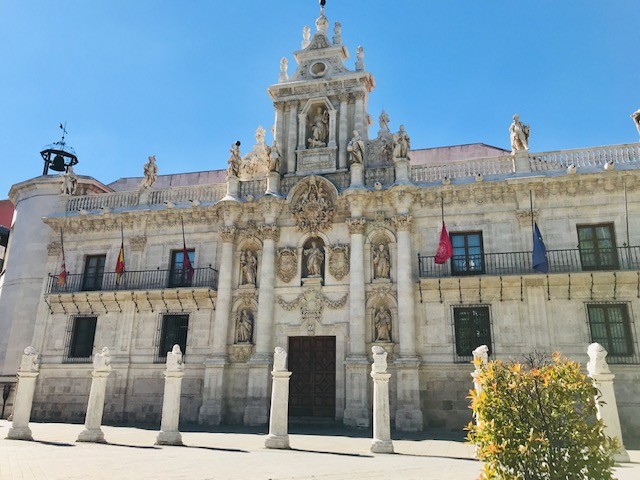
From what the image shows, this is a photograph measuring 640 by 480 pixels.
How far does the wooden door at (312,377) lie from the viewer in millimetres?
20922

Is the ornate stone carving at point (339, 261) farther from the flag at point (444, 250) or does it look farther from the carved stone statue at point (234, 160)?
the carved stone statue at point (234, 160)

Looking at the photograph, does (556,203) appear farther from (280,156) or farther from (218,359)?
(218,359)

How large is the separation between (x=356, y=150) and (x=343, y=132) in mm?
1864

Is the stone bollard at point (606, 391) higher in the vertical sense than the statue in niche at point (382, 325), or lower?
lower

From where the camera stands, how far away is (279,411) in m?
14.0

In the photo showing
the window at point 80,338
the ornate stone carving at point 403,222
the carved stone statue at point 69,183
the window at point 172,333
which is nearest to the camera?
the ornate stone carving at point 403,222

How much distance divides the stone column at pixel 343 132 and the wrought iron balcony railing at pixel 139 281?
762 centimetres

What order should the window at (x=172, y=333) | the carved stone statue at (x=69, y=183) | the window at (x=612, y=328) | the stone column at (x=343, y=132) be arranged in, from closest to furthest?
the window at (x=612, y=328) < the window at (x=172, y=333) < the stone column at (x=343, y=132) < the carved stone statue at (x=69, y=183)

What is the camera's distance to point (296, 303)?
2220 centimetres

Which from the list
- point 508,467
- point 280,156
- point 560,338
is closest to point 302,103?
point 280,156

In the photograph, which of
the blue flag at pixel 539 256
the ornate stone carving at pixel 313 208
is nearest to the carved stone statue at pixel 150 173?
the ornate stone carving at pixel 313 208

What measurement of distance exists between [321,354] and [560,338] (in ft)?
29.9

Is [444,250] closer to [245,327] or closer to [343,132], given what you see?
[343,132]

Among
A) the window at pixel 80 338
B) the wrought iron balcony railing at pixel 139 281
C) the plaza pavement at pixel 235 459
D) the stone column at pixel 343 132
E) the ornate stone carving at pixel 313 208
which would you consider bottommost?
the plaza pavement at pixel 235 459
